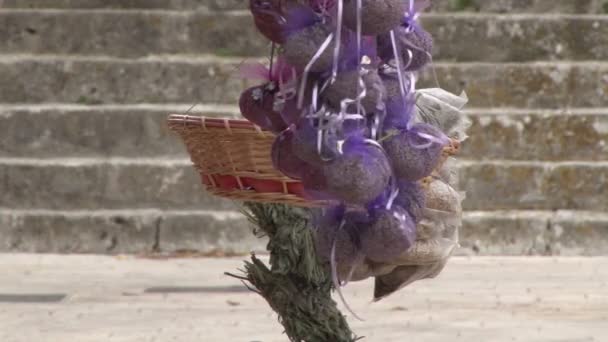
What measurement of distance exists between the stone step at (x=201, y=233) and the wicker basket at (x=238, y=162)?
15.2ft

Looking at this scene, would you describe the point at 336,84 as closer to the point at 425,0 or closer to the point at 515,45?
the point at 425,0

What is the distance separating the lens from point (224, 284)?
6.93 m

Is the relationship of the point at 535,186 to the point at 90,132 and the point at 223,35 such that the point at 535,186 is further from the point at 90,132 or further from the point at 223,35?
the point at 90,132

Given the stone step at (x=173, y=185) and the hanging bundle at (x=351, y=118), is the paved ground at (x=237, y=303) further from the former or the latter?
the hanging bundle at (x=351, y=118)

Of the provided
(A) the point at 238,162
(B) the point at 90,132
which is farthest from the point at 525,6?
(A) the point at 238,162

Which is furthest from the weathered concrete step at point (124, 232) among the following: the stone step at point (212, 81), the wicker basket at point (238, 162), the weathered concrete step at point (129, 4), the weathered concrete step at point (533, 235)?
the wicker basket at point (238, 162)

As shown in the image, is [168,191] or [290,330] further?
[168,191]

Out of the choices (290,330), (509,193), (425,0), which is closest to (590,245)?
(509,193)

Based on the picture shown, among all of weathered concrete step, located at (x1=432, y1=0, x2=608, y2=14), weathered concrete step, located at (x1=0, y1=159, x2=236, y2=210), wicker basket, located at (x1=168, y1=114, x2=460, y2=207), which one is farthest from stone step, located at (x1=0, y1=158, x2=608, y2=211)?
wicker basket, located at (x1=168, y1=114, x2=460, y2=207)

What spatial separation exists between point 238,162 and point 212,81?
5211 millimetres

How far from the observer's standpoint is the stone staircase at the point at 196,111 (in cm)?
786

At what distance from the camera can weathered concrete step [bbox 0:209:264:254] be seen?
780 centimetres

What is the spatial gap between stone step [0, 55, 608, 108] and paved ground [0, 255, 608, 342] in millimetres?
1054

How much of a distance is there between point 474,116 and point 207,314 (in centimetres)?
253
